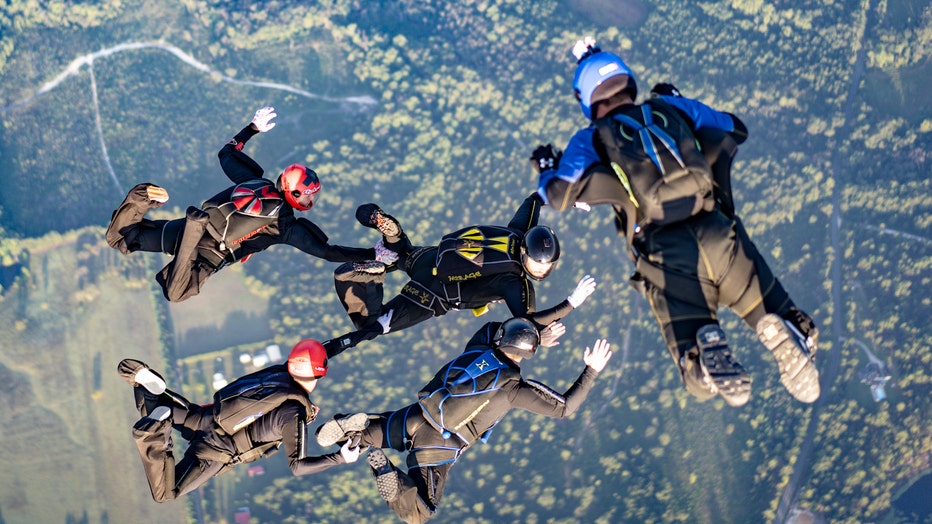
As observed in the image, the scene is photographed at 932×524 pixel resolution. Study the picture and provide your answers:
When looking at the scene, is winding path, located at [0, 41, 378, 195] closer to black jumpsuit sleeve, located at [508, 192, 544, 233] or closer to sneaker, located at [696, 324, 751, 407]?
black jumpsuit sleeve, located at [508, 192, 544, 233]

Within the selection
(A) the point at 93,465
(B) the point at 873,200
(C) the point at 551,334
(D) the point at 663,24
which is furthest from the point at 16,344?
(B) the point at 873,200

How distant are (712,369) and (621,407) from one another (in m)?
23.0

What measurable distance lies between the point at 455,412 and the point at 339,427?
175 cm

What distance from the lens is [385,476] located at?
10.3 metres

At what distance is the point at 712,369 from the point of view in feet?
25.6

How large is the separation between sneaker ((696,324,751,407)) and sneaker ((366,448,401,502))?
15.5 ft

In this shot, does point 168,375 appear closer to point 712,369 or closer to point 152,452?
point 152,452

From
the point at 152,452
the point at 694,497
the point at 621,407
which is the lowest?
the point at 694,497

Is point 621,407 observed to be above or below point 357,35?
below

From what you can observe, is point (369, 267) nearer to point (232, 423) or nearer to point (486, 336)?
point (486, 336)

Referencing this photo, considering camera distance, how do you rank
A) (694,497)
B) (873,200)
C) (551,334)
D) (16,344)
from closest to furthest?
(551,334), (694,497), (16,344), (873,200)

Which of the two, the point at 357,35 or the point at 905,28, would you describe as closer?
the point at 905,28

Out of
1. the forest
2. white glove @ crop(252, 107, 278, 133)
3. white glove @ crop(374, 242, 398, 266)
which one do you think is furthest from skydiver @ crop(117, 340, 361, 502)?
the forest

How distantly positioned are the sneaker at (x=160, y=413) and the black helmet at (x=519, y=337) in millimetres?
4851
